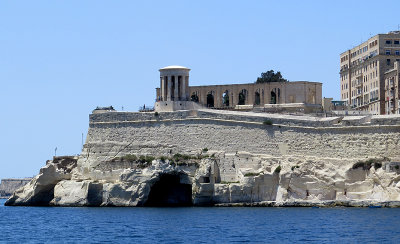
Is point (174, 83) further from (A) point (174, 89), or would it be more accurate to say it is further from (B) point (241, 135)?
(B) point (241, 135)

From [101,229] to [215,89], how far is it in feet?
82.9

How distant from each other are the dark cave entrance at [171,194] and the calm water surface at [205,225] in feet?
14.4

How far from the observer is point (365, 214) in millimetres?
49250

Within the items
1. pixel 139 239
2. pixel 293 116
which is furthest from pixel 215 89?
pixel 139 239

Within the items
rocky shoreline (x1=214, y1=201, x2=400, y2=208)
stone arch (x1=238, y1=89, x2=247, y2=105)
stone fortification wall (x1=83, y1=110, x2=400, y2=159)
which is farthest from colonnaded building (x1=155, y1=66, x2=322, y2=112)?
rocky shoreline (x1=214, y1=201, x2=400, y2=208)

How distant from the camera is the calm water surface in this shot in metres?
40.2

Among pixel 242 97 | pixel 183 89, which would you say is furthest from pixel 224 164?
pixel 242 97

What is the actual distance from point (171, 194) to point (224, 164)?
4912 millimetres

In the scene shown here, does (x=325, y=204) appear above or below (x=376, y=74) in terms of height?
below

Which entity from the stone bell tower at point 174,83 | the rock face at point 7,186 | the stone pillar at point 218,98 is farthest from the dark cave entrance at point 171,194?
the rock face at point 7,186

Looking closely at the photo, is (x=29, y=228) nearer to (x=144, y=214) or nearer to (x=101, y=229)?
(x=101, y=229)

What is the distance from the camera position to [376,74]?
74.9 m

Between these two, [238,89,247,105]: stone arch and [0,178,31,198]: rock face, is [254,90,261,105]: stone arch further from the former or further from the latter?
[0,178,31,198]: rock face

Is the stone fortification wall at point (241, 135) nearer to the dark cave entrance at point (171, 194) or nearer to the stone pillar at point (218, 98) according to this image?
the dark cave entrance at point (171, 194)
